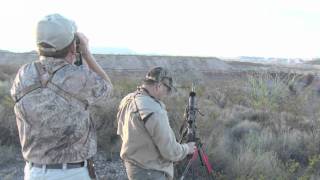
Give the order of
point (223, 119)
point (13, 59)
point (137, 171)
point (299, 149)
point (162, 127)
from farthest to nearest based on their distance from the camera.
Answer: point (13, 59)
point (223, 119)
point (299, 149)
point (137, 171)
point (162, 127)

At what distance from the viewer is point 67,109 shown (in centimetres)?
334

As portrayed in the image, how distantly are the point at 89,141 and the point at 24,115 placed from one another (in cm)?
43

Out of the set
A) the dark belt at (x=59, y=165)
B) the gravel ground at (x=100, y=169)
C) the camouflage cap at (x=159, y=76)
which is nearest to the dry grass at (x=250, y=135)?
the gravel ground at (x=100, y=169)

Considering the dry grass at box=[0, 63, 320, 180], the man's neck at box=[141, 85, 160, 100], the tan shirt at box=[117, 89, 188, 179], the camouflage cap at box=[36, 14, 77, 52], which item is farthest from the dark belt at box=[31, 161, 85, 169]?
the dry grass at box=[0, 63, 320, 180]

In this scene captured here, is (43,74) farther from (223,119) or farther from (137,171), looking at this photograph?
(223,119)

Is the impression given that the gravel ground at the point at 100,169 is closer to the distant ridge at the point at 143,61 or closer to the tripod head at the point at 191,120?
the tripod head at the point at 191,120

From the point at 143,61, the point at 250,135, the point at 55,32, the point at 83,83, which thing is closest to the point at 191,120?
the point at 83,83

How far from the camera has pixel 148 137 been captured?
446 cm

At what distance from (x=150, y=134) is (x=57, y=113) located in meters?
1.24

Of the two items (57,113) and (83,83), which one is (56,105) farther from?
(83,83)

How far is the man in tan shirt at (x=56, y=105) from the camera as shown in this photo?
333cm

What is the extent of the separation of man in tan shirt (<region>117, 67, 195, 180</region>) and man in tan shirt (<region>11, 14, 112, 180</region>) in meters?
1.00

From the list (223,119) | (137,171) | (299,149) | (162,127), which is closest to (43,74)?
(162,127)

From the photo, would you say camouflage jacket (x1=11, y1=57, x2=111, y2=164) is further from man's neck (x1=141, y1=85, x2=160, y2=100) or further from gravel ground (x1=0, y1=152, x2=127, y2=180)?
gravel ground (x1=0, y1=152, x2=127, y2=180)
